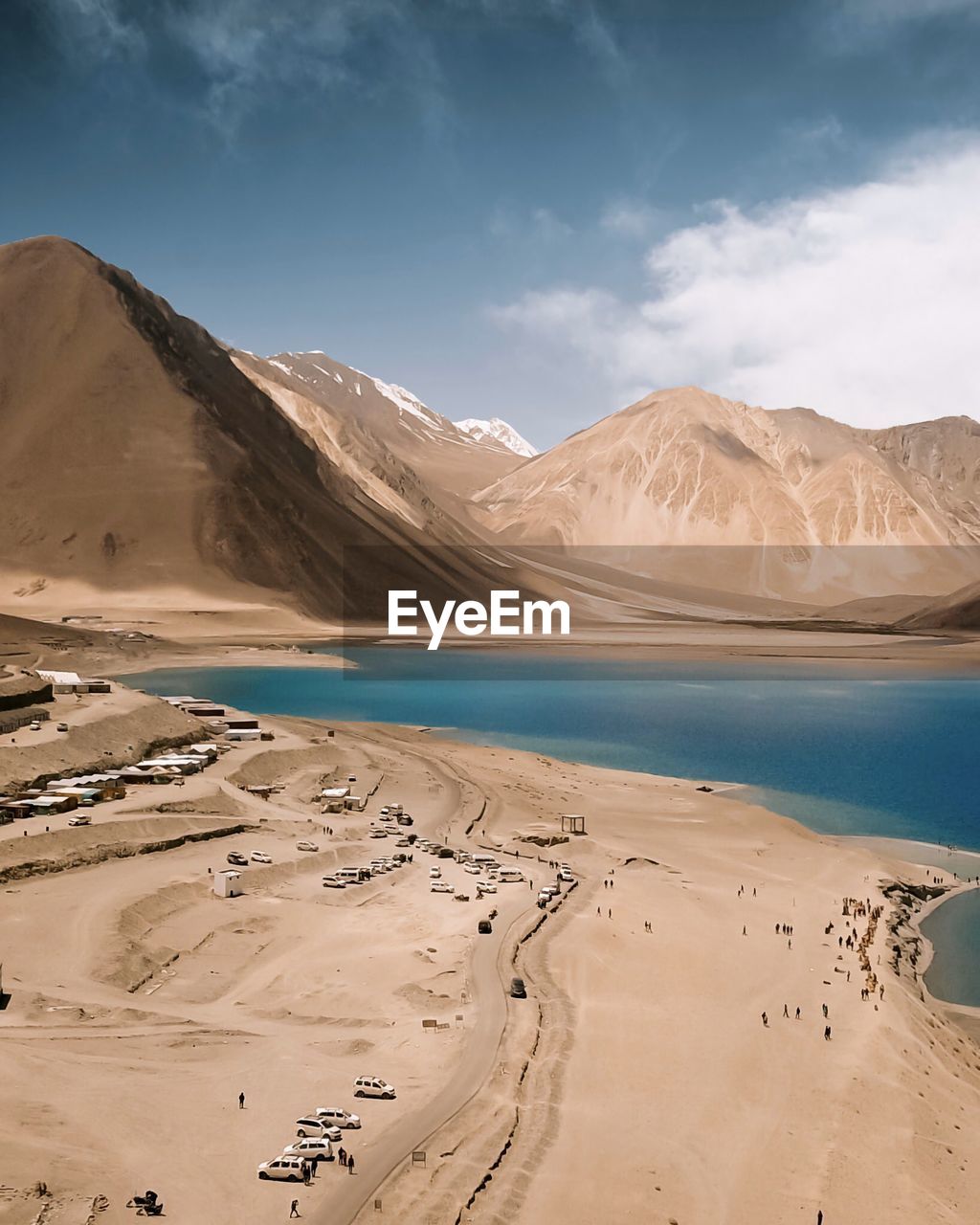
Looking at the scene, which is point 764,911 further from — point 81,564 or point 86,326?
point 86,326

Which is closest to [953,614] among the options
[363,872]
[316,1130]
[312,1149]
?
[363,872]

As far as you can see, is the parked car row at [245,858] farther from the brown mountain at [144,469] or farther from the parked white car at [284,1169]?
the brown mountain at [144,469]

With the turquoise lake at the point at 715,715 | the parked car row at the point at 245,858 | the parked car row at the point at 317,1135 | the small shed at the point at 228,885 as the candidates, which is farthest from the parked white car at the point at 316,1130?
the turquoise lake at the point at 715,715

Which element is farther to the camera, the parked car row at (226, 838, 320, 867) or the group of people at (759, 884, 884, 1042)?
the parked car row at (226, 838, 320, 867)

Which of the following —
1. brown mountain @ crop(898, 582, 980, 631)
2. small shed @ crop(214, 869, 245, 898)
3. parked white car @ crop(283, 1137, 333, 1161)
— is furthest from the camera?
brown mountain @ crop(898, 582, 980, 631)

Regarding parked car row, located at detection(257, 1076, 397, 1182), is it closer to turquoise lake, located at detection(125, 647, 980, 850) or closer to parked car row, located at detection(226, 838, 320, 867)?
parked car row, located at detection(226, 838, 320, 867)

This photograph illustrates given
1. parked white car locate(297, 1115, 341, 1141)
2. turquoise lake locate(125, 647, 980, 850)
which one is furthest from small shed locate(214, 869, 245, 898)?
turquoise lake locate(125, 647, 980, 850)
